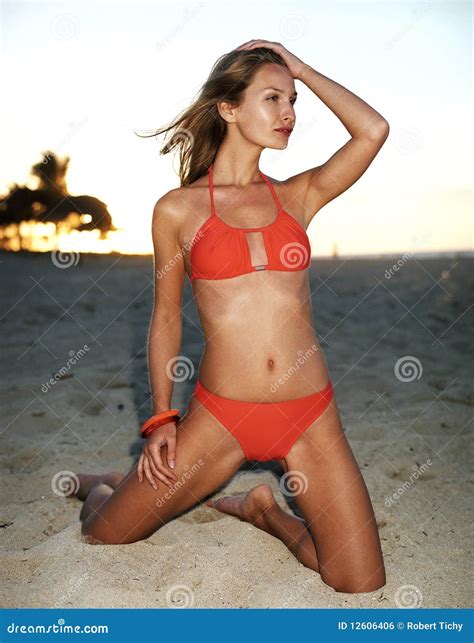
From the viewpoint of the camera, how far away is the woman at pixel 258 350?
2504 mm

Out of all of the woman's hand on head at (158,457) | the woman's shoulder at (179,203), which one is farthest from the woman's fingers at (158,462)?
the woman's shoulder at (179,203)

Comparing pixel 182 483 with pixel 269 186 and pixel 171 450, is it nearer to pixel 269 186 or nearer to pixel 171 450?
pixel 171 450

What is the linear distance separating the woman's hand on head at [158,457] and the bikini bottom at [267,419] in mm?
198

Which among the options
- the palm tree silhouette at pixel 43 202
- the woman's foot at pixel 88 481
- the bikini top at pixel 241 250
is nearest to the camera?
the bikini top at pixel 241 250

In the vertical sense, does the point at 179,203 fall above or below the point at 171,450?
above

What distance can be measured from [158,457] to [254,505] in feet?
2.10

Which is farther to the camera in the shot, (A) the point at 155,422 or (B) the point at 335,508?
(A) the point at 155,422

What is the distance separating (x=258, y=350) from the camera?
8.20ft

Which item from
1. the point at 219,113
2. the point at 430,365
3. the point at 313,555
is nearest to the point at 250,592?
the point at 313,555

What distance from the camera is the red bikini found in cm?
249

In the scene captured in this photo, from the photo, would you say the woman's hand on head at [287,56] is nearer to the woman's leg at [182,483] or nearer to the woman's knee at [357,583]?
the woman's leg at [182,483]

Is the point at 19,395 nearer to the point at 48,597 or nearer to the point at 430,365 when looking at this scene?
the point at 48,597

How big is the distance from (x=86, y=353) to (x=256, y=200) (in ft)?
13.7

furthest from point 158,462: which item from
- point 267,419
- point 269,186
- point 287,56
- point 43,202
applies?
point 43,202
